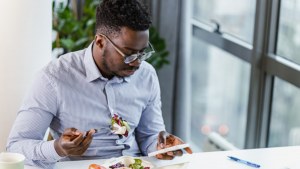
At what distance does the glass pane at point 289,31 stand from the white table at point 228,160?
32.2 inches

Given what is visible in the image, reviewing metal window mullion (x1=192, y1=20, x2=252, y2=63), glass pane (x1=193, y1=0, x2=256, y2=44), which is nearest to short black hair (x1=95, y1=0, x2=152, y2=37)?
metal window mullion (x1=192, y1=20, x2=252, y2=63)

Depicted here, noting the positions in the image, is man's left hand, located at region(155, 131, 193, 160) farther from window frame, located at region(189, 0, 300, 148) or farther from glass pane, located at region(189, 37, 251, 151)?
glass pane, located at region(189, 37, 251, 151)

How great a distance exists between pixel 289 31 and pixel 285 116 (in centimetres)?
56

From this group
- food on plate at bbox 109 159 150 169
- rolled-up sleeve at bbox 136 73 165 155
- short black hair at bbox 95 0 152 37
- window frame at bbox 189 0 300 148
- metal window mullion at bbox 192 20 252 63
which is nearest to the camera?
food on plate at bbox 109 159 150 169

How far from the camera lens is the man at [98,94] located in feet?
4.63

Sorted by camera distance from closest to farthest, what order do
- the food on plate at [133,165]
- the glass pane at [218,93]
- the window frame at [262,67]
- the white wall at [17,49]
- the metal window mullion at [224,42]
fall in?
the food on plate at [133,165] → the white wall at [17,49] → the window frame at [262,67] → the metal window mullion at [224,42] → the glass pane at [218,93]

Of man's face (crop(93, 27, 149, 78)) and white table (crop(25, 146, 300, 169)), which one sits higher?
man's face (crop(93, 27, 149, 78))

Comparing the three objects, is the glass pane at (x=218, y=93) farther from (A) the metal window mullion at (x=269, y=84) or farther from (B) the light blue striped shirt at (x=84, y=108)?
(B) the light blue striped shirt at (x=84, y=108)

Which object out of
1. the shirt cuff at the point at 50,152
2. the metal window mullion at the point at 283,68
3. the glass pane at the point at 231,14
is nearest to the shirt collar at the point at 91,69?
the shirt cuff at the point at 50,152

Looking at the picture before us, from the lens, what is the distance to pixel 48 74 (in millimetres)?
1504

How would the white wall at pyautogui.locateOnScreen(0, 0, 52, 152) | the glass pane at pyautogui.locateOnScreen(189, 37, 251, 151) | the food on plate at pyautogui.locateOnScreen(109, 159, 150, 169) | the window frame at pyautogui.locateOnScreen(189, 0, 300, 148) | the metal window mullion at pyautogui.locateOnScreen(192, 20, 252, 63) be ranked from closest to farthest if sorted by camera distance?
the food on plate at pyautogui.locateOnScreen(109, 159, 150, 169), the white wall at pyautogui.locateOnScreen(0, 0, 52, 152), the window frame at pyautogui.locateOnScreen(189, 0, 300, 148), the metal window mullion at pyautogui.locateOnScreen(192, 20, 252, 63), the glass pane at pyautogui.locateOnScreen(189, 37, 251, 151)

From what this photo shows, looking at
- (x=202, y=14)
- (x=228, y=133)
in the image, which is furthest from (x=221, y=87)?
(x=202, y=14)

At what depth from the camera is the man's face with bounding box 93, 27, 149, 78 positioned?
148cm

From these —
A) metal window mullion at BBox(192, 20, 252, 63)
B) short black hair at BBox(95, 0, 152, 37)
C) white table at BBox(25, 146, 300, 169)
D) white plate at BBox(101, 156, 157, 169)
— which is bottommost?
white table at BBox(25, 146, 300, 169)
